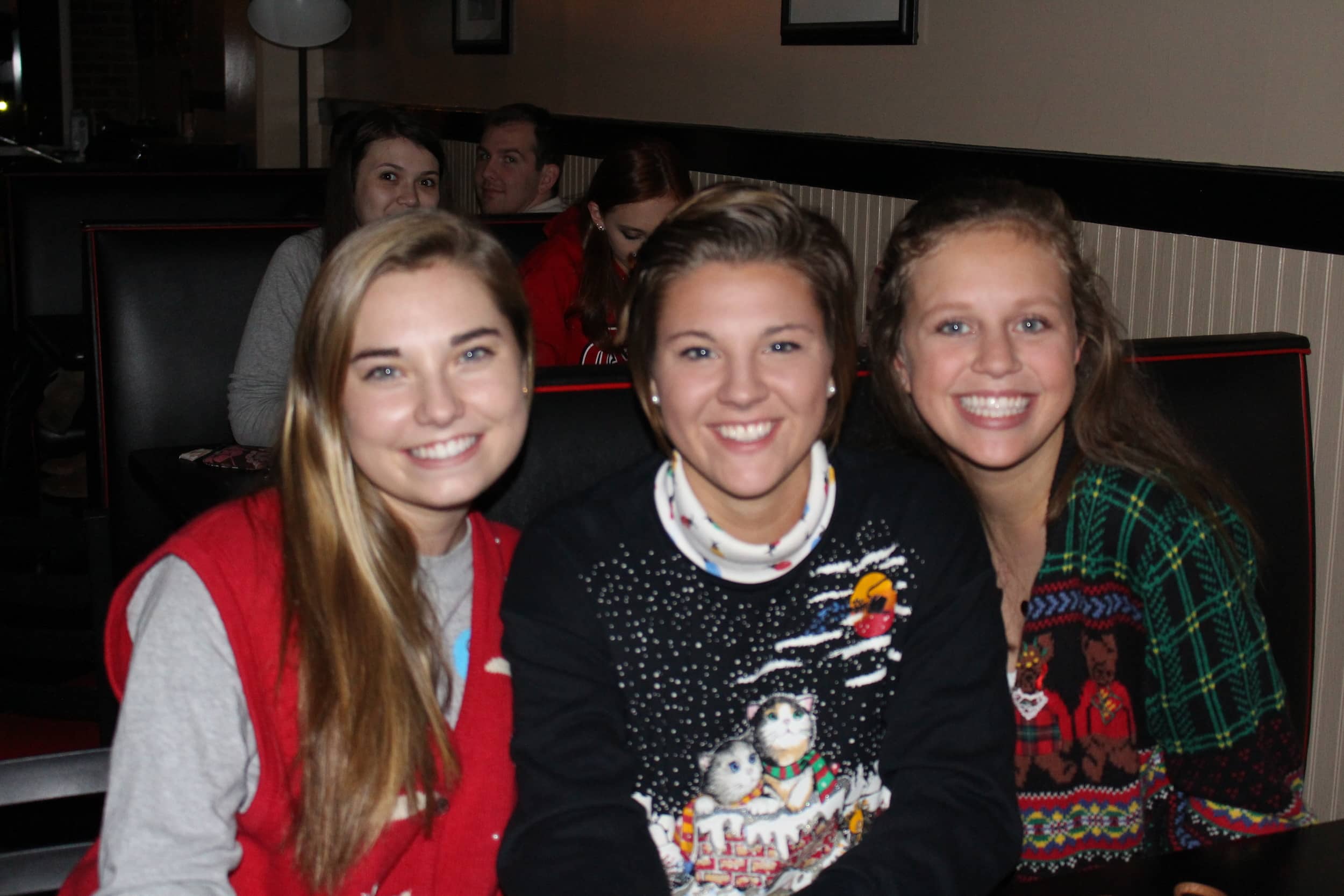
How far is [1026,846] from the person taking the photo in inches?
61.5

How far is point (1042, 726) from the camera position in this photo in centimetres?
155

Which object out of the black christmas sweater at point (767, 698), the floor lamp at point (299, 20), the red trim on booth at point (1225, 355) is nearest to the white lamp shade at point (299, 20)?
the floor lamp at point (299, 20)

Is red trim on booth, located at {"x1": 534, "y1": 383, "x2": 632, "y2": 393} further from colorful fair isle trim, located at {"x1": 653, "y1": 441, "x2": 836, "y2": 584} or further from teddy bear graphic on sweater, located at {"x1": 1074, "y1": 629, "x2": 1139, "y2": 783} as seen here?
teddy bear graphic on sweater, located at {"x1": 1074, "y1": 629, "x2": 1139, "y2": 783}

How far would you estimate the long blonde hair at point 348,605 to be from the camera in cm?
132

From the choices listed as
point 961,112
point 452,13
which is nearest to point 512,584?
point 961,112

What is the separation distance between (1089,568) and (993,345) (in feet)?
0.92

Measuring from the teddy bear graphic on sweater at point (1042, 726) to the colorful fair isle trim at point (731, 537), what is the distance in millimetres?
311

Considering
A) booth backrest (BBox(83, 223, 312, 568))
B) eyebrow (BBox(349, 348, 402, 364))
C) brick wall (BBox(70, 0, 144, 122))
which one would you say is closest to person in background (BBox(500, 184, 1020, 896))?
eyebrow (BBox(349, 348, 402, 364))

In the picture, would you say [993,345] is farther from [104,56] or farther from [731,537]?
[104,56]

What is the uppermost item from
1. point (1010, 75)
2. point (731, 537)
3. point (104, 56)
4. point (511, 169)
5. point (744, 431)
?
point (104, 56)

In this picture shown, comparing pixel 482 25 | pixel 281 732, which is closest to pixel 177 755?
pixel 281 732

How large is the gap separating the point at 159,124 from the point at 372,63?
271 centimetres

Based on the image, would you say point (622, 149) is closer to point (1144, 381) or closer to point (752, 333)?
point (1144, 381)

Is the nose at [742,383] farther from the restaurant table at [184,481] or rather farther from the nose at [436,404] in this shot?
the restaurant table at [184,481]
